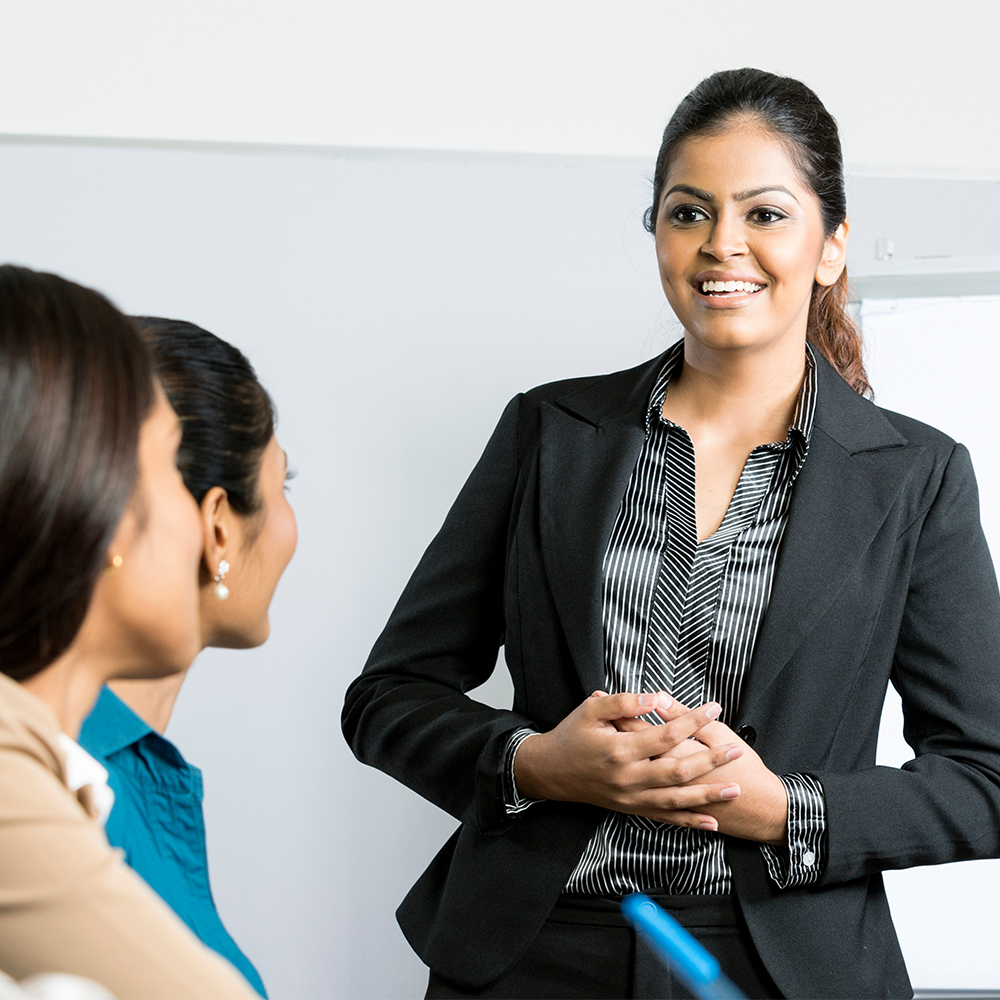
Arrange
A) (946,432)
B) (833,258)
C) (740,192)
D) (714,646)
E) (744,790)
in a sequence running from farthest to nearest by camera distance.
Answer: (946,432) → (833,258) → (740,192) → (714,646) → (744,790)

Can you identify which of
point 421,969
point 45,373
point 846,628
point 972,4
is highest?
point 972,4

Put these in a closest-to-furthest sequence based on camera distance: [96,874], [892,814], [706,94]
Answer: [96,874] → [892,814] → [706,94]

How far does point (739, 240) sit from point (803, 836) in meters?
0.68

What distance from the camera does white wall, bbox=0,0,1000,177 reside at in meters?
2.05

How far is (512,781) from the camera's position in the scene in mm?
1266

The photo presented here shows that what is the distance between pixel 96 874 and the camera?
2.15 ft

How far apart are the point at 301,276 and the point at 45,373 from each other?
4.51 feet

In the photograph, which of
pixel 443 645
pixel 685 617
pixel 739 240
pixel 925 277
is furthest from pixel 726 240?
pixel 925 277

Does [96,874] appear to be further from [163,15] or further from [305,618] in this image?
[163,15]

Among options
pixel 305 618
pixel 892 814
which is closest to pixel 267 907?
pixel 305 618

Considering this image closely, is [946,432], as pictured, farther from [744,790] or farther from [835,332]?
[744,790]

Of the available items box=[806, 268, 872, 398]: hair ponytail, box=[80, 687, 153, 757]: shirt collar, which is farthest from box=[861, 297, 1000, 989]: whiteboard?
box=[80, 687, 153, 757]: shirt collar

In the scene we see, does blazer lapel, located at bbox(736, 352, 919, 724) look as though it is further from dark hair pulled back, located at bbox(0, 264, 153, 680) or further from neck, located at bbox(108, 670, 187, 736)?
dark hair pulled back, located at bbox(0, 264, 153, 680)

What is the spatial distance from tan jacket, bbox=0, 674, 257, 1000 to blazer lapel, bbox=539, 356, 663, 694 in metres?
0.70
